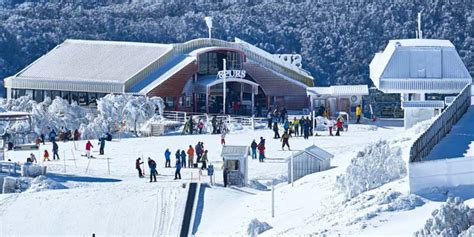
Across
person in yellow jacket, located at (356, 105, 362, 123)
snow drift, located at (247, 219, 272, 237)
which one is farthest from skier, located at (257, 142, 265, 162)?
snow drift, located at (247, 219, 272, 237)

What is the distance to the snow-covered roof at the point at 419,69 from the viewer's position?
47.9 m

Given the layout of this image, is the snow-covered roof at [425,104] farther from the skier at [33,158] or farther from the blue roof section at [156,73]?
the blue roof section at [156,73]

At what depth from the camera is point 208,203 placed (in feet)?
130

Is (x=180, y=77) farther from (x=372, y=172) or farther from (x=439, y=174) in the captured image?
(x=439, y=174)

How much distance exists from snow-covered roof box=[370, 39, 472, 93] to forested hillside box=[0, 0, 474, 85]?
25.9m

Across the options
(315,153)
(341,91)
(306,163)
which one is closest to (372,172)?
(306,163)

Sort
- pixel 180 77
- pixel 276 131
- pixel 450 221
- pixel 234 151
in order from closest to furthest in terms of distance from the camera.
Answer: pixel 450 221 < pixel 234 151 < pixel 276 131 < pixel 180 77

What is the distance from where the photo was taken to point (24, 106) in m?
60.7

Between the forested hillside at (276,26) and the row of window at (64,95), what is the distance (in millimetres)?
10155

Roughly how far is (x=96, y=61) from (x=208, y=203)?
87.9 ft

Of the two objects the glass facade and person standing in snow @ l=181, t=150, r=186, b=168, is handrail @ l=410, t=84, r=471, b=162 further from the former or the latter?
the glass facade

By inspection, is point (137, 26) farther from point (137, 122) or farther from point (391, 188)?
point (391, 188)

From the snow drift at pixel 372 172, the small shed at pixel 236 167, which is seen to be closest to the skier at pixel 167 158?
the small shed at pixel 236 167

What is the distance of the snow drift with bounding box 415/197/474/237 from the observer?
26844 mm
